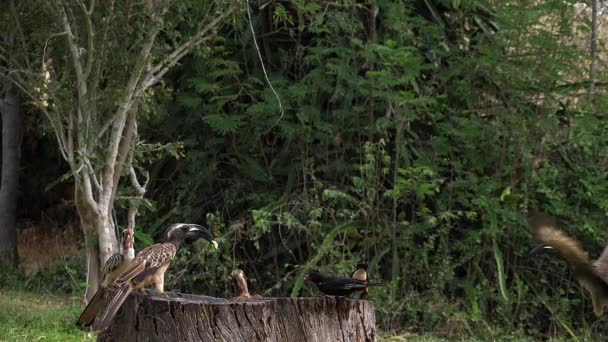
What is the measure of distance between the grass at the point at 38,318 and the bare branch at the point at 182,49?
2.49 m

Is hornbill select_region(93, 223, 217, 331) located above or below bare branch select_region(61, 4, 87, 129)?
below

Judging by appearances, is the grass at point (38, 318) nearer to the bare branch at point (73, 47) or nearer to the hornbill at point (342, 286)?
the bare branch at point (73, 47)

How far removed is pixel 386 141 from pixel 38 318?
171 inches

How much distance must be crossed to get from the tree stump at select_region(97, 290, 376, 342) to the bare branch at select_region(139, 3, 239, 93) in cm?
415

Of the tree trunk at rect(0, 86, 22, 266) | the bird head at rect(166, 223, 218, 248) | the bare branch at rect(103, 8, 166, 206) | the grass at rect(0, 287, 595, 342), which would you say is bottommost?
the grass at rect(0, 287, 595, 342)

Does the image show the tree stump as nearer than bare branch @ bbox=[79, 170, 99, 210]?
Yes

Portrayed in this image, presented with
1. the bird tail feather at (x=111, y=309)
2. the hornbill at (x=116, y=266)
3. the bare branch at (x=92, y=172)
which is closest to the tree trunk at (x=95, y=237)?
the bare branch at (x=92, y=172)

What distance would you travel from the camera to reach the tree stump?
580cm

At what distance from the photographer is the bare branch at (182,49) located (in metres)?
9.95

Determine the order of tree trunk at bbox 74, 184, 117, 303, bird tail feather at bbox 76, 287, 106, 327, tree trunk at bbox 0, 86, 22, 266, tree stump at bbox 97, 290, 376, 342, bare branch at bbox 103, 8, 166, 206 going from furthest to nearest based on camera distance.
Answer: tree trunk at bbox 0, 86, 22, 266 → tree trunk at bbox 74, 184, 117, 303 → bare branch at bbox 103, 8, 166, 206 → bird tail feather at bbox 76, 287, 106, 327 → tree stump at bbox 97, 290, 376, 342

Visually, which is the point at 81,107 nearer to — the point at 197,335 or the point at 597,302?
the point at 197,335

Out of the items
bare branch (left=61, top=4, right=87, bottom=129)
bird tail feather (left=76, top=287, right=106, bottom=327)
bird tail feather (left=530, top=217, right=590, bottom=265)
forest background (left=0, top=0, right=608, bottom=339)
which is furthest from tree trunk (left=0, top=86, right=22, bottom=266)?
bird tail feather (left=530, top=217, right=590, bottom=265)

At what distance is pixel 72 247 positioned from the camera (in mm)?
15125

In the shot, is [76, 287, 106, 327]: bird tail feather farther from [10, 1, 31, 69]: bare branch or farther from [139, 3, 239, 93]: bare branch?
[10, 1, 31, 69]: bare branch
